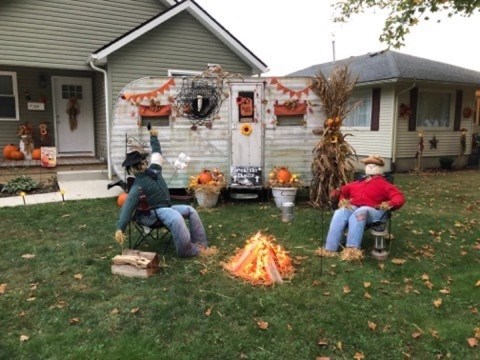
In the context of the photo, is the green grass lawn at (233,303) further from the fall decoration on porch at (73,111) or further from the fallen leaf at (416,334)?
the fall decoration on porch at (73,111)

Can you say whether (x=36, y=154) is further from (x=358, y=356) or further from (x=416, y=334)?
(x=416, y=334)

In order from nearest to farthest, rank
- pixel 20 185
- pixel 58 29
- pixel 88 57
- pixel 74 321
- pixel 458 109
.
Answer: pixel 74 321, pixel 20 185, pixel 58 29, pixel 88 57, pixel 458 109

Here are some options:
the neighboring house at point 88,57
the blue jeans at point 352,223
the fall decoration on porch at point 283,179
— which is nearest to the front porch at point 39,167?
the neighboring house at point 88,57

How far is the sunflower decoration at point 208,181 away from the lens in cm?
803

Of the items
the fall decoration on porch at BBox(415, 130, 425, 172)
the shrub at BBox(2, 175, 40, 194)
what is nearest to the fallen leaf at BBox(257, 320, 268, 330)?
the shrub at BBox(2, 175, 40, 194)

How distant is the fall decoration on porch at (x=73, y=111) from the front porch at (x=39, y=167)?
1579 millimetres

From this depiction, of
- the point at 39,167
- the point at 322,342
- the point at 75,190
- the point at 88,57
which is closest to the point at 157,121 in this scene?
the point at 75,190

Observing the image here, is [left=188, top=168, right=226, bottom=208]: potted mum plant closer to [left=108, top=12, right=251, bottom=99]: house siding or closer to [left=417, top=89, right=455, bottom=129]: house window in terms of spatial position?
[left=108, top=12, right=251, bottom=99]: house siding

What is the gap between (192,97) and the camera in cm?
842

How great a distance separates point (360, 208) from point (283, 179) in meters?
3.06

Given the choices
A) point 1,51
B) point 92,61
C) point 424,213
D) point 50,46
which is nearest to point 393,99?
point 424,213

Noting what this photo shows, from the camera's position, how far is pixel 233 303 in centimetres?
393

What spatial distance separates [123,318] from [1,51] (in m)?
9.72

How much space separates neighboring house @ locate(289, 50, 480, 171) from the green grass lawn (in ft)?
28.7
